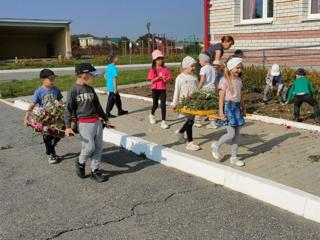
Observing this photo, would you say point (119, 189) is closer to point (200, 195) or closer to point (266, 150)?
point (200, 195)

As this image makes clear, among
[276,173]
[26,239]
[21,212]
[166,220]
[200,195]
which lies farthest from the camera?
[276,173]

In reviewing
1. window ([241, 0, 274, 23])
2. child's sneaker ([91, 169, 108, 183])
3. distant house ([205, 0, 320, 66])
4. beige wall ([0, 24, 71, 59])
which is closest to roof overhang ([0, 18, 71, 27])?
beige wall ([0, 24, 71, 59])

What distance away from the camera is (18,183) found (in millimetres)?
5637

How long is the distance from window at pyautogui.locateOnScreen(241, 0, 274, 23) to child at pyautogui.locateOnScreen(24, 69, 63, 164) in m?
8.88

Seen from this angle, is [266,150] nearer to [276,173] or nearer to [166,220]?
[276,173]

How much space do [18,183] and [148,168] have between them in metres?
1.85

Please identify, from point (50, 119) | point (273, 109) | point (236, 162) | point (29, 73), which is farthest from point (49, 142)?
point (29, 73)

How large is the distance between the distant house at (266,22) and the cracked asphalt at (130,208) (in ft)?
→ 26.1

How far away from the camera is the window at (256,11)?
13498mm

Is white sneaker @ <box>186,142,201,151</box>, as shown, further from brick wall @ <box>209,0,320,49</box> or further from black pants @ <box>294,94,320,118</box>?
brick wall @ <box>209,0,320,49</box>

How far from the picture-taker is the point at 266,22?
13.3 metres

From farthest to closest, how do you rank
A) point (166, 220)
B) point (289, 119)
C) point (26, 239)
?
1. point (289, 119)
2. point (166, 220)
3. point (26, 239)

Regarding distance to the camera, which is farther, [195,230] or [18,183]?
[18,183]

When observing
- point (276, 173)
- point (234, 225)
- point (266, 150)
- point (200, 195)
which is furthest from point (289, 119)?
point (234, 225)
